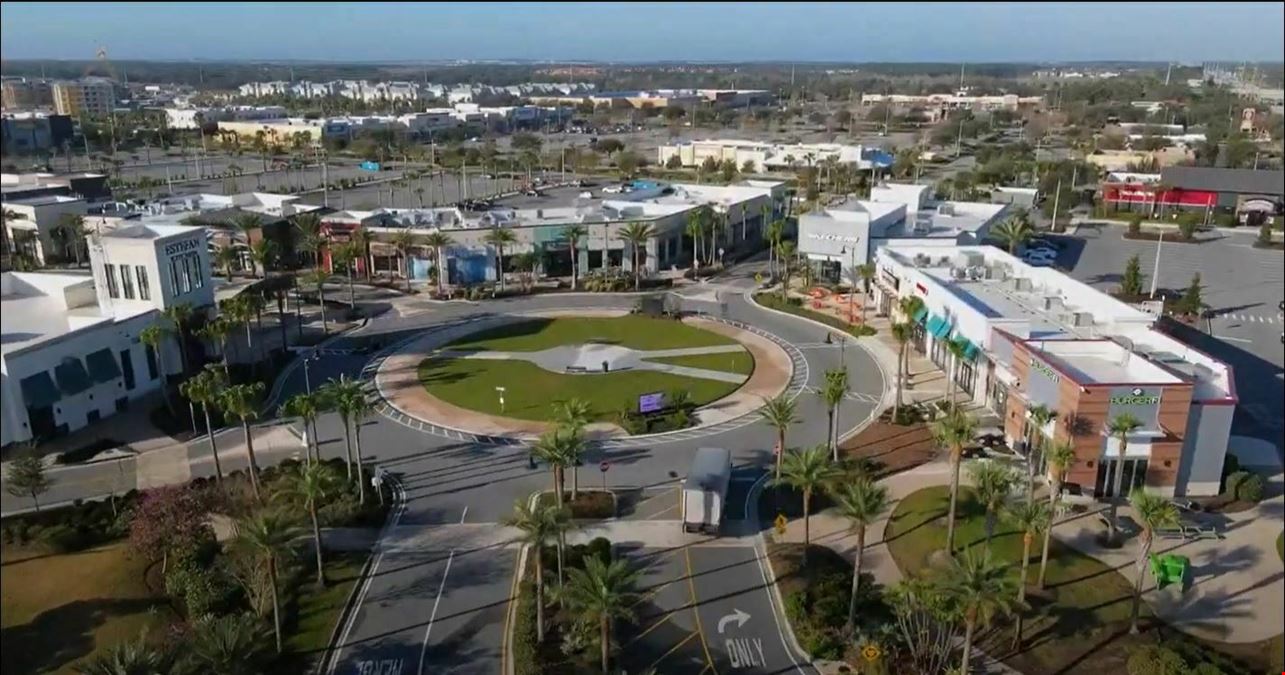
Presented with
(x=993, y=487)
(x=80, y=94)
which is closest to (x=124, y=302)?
(x=80, y=94)

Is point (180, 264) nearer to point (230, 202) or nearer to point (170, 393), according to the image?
point (170, 393)

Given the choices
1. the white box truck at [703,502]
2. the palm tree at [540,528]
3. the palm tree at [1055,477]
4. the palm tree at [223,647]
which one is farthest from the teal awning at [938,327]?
the palm tree at [223,647]

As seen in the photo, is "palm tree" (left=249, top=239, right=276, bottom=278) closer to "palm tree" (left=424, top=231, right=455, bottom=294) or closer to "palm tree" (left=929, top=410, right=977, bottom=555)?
"palm tree" (left=424, top=231, right=455, bottom=294)

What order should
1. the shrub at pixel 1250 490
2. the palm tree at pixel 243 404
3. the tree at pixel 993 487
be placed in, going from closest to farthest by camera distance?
the tree at pixel 993 487, the palm tree at pixel 243 404, the shrub at pixel 1250 490

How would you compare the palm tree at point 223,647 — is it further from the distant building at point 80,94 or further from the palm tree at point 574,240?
the palm tree at point 574,240

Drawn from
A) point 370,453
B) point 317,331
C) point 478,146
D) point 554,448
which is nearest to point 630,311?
point 317,331
